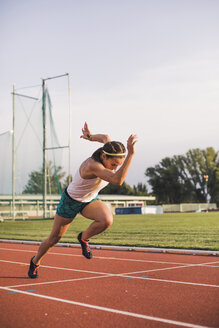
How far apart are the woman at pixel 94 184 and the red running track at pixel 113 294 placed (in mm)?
650

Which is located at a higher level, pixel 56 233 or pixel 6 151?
pixel 6 151

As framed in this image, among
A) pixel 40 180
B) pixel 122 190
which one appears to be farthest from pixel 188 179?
pixel 40 180

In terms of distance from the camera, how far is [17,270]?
7.90 metres

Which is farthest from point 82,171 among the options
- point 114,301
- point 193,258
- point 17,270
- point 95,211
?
point 193,258

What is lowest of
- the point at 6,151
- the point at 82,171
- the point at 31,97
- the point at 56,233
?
the point at 56,233

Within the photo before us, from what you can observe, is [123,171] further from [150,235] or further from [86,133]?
[150,235]

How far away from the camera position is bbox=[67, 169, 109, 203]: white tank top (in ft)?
17.9

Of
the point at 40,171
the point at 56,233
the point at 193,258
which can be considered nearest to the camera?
the point at 56,233

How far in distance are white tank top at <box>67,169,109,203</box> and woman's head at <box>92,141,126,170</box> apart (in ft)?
1.04

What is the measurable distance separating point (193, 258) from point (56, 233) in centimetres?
434

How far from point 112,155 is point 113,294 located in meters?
1.73

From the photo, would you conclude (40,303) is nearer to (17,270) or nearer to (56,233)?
(56,233)

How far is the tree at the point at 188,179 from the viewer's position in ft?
310

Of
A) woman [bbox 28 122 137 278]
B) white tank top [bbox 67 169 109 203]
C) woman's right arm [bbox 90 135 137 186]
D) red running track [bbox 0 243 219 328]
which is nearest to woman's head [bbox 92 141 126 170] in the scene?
woman [bbox 28 122 137 278]
